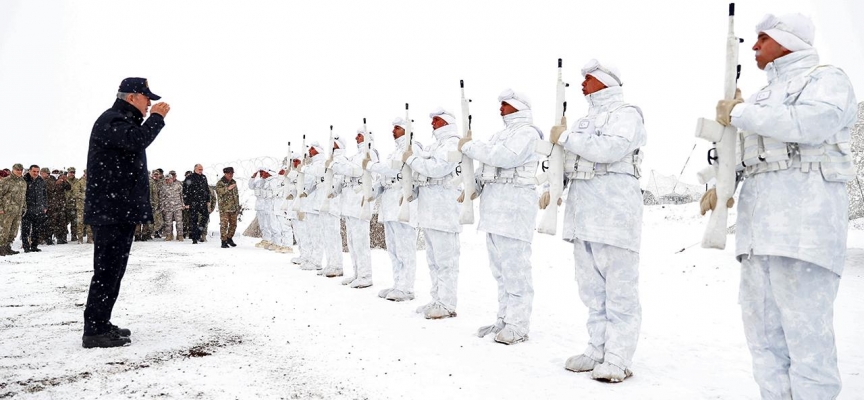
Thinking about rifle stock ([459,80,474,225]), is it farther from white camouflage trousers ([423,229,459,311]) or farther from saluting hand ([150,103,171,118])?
saluting hand ([150,103,171,118])

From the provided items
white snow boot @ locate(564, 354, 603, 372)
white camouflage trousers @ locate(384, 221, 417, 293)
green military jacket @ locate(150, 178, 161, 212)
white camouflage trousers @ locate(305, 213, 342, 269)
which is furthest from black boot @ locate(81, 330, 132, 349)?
green military jacket @ locate(150, 178, 161, 212)

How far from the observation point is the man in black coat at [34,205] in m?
13.9

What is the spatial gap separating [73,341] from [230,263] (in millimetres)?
6748

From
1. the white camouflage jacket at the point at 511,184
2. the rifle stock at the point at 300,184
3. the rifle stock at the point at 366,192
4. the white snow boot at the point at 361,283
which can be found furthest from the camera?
the rifle stock at the point at 300,184

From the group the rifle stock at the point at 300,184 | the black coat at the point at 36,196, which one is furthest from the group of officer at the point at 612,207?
the black coat at the point at 36,196

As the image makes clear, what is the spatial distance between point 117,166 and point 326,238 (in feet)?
18.9

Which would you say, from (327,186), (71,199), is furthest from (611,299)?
(71,199)

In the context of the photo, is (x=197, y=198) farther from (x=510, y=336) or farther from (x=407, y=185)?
(x=510, y=336)

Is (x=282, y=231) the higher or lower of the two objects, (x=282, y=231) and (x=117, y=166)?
the lower

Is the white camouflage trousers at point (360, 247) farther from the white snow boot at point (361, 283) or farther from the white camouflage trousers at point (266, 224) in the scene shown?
the white camouflage trousers at point (266, 224)

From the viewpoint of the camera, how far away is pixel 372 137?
30.4 ft

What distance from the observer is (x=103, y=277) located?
444 centimetres

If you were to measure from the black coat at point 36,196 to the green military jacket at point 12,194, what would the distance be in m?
0.84

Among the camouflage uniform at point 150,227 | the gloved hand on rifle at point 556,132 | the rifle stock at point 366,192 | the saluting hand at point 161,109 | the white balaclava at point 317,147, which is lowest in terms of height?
the camouflage uniform at point 150,227
